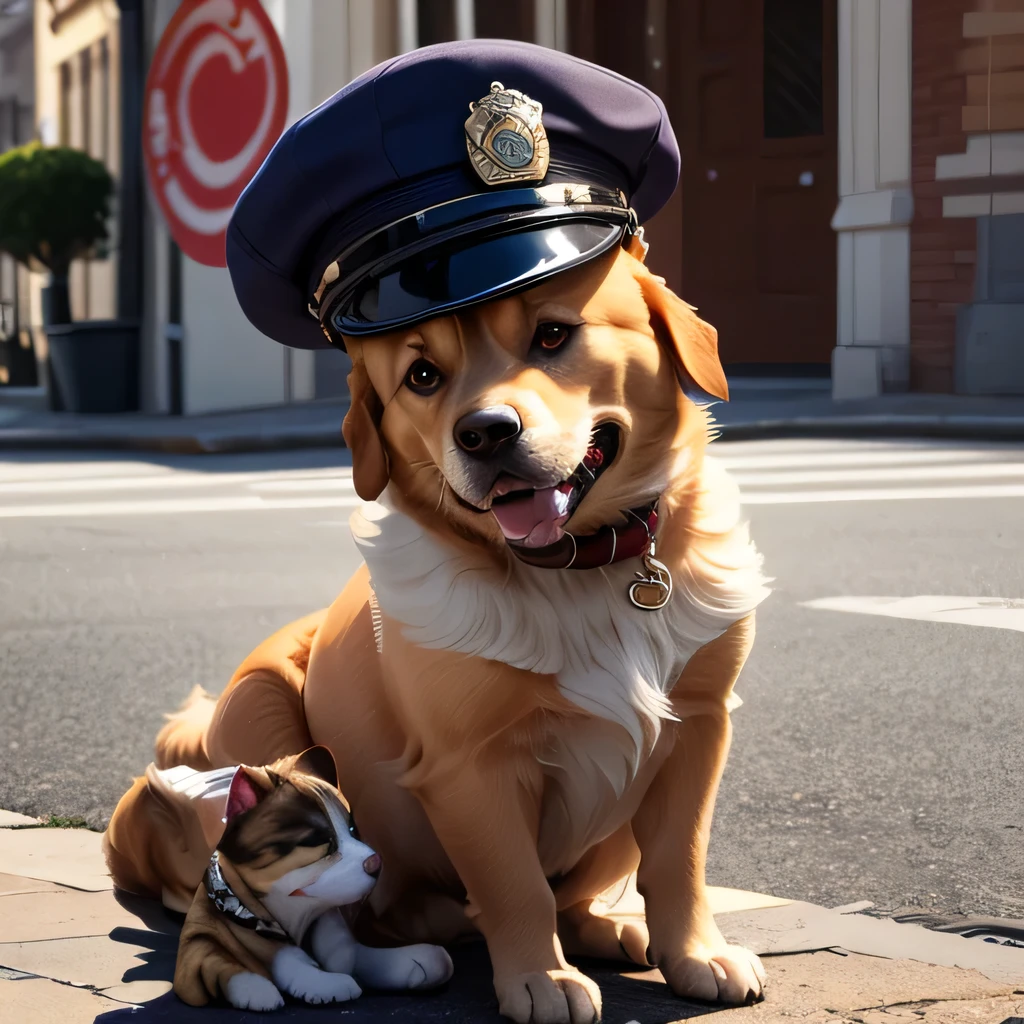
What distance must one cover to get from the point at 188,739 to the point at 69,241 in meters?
14.2

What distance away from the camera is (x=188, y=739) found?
3178mm

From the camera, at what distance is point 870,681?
5.39 m

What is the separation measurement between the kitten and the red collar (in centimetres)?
49

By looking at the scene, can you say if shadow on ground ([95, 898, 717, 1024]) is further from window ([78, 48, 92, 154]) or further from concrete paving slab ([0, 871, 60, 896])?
window ([78, 48, 92, 154])

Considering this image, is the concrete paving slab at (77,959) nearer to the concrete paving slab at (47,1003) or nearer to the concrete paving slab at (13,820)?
the concrete paving slab at (47,1003)

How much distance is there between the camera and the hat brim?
242 centimetres

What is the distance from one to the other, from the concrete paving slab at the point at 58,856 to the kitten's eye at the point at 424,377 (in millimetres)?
1420

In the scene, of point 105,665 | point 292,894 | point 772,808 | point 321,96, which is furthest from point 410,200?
point 321,96

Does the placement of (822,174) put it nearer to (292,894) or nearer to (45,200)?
(45,200)

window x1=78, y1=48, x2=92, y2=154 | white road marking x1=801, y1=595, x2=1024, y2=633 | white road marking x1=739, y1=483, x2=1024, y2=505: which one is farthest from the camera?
window x1=78, y1=48, x2=92, y2=154

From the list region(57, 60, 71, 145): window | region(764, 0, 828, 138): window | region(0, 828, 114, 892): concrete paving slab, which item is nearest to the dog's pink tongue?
region(0, 828, 114, 892): concrete paving slab

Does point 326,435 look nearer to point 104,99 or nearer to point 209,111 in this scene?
point 209,111

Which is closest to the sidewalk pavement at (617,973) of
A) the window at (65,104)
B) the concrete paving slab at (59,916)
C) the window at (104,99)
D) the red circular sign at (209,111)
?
the concrete paving slab at (59,916)

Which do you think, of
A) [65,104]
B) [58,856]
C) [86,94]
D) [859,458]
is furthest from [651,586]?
[65,104]
